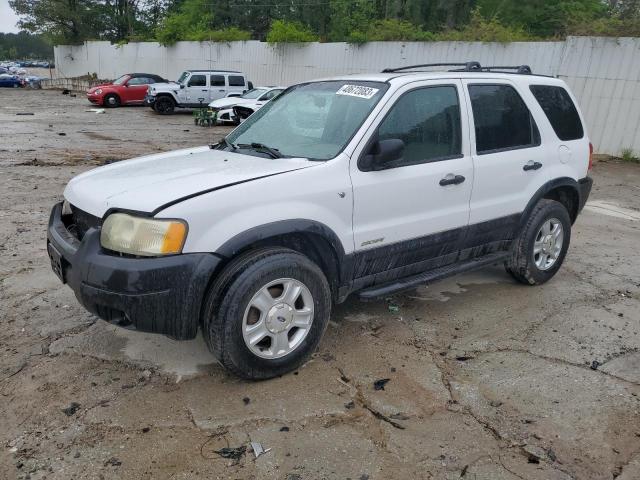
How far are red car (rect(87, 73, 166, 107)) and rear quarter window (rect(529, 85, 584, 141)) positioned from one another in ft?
74.0

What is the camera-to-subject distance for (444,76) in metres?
4.04

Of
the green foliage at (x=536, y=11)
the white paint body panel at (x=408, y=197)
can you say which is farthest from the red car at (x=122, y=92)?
the white paint body panel at (x=408, y=197)

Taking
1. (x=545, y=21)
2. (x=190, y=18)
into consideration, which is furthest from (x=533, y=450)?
(x=190, y=18)

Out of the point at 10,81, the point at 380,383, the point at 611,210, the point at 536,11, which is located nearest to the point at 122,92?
the point at 10,81

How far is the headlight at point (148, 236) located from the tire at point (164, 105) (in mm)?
21144

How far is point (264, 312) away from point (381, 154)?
1.22 meters

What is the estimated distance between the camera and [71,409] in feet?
9.93

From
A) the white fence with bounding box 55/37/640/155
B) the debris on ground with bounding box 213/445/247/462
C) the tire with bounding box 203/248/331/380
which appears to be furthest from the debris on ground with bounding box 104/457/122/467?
the white fence with bounding box 55/37/640/155

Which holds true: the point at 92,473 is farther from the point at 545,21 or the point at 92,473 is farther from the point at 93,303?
the point at 545,21

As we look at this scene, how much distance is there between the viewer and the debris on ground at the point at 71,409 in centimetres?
299

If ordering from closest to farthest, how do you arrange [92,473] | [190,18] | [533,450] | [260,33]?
1. [92,473]
2. [533,450]
3. [190,18]
4. [260,33]

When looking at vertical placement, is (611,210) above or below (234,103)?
below

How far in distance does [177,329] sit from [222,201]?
0.74m

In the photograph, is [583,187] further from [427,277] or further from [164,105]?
[164,105]
